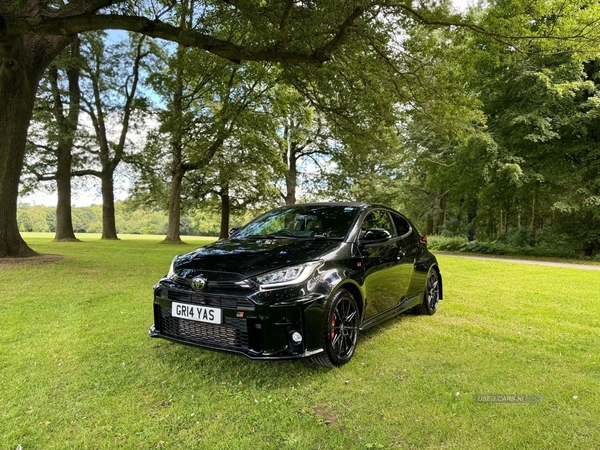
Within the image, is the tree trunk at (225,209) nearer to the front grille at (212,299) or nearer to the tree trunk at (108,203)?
the tree trunk at (108,203)

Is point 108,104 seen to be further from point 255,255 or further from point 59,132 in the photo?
point 255,255

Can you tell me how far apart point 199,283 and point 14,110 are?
9.49 metres

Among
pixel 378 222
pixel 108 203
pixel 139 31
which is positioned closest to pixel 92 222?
pixel 108 203

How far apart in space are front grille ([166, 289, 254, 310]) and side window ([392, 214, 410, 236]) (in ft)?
8.42

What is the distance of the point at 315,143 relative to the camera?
87.5 feet

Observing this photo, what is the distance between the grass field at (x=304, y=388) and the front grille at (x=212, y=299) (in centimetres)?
62

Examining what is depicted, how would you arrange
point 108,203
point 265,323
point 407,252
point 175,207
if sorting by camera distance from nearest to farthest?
point 265,323, point 407,252, point 175,207, point 108,203

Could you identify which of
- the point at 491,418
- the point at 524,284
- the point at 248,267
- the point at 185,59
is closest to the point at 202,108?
the point at 185,59

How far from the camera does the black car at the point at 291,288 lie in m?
2.94

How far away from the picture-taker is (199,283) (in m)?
3.15

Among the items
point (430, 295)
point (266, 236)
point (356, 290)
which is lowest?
point (430, 295)

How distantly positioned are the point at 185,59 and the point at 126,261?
7.36 metres

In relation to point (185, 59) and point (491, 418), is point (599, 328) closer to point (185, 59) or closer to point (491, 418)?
point (491, 418)

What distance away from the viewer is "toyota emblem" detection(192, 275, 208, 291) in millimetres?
3133
